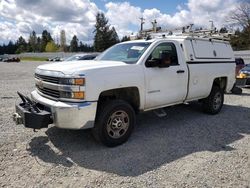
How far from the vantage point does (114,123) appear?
15.1 ft

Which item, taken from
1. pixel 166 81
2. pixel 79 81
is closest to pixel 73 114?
pixel 79 81

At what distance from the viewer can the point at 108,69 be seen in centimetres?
437

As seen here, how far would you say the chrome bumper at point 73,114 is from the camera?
4.03m

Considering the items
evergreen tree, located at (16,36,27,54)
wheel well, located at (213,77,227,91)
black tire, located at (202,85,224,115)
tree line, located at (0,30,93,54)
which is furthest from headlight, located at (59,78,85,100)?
evergreen tree, located at (16,36,27,54)

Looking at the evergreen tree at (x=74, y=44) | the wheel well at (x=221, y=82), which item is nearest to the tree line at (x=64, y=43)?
the evergreen tree at (x=74, y=44)

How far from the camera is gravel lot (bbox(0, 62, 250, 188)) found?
11.6 feet

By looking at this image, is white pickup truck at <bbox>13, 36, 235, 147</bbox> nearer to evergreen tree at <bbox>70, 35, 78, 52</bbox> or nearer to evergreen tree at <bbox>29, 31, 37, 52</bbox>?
evergreen tree at <bbox>70, 35, 78, 52</bbox>

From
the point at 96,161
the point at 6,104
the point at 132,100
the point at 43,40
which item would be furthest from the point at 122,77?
the point at 43,40

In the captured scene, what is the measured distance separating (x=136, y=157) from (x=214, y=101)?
12.1ft

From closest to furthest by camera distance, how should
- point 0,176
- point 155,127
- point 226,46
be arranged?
point 0,176, point 155,127, point 226,46

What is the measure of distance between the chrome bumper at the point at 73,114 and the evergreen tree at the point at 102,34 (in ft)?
242

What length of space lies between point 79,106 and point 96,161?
2.95 feet

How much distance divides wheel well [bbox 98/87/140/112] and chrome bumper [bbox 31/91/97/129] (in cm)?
46

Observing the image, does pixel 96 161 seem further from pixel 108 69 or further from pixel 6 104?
pixel 6 104
